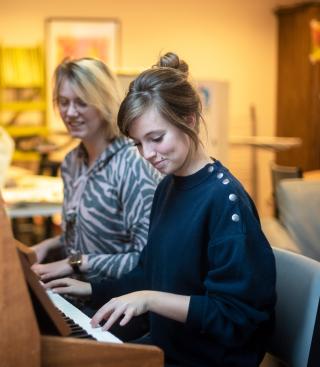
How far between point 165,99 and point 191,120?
0.08 meters

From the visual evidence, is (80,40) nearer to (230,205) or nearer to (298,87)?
(298,87)

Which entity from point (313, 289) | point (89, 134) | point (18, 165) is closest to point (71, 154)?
point (89, 134)

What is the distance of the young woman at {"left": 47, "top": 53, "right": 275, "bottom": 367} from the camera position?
1333mm

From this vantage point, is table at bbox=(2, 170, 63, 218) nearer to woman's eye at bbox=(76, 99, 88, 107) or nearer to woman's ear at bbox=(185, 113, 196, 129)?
woman's eye at bbox=(76, 99, 88, 107)

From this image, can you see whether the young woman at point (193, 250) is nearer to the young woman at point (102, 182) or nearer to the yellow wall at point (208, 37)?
the young woman at point (102, 182)

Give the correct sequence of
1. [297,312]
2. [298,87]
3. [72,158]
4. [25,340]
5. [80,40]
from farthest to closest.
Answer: [80,40] → [298,87] → [72,158] → [297,312] → [25,340]

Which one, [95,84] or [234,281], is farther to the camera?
[95,84]

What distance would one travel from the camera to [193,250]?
142 cm

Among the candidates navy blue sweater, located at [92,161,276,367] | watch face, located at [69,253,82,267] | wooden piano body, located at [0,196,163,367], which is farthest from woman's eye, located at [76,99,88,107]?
wooden piano body, located at [0,196,163,367]

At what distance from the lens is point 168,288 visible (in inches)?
58.1

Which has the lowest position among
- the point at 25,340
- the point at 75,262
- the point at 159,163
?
the point at 75,262

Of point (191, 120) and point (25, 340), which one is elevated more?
point (191, 120)

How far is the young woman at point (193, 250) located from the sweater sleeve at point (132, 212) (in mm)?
418

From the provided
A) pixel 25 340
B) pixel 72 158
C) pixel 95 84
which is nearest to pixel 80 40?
pixel 72 158
